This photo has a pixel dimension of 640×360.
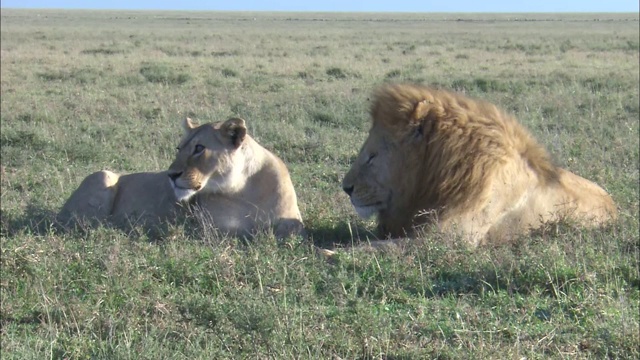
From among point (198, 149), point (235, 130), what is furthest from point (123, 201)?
point (235, 130)

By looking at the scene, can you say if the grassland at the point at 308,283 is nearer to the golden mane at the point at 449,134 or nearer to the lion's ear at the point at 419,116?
the golden mane at the point at 449,134

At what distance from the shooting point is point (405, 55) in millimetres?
27766

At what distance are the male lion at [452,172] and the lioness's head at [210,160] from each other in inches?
38.7

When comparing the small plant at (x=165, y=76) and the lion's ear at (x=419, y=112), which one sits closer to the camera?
the lion's ear at (x=419, y=112)

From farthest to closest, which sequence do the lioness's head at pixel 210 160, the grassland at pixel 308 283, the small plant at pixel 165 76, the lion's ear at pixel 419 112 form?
the small plant at pixel 165 76 < the lioness's head at pixel 210 160 < the lion's ear at pixel 419 112 < the grassland at pixel 308 283

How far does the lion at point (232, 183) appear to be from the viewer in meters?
5.82

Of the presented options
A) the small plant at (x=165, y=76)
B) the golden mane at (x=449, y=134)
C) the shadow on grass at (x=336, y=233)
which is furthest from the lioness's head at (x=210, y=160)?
the small plant at (x=165, y=76)

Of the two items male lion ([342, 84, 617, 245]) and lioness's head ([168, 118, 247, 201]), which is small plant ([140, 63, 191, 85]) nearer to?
lioness's head ([168, 118, 247, 201])

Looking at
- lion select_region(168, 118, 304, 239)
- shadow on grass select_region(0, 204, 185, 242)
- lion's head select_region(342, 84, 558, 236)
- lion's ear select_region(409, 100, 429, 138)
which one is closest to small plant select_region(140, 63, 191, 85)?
shadow on grass select_region(0, 204, 185, 242)

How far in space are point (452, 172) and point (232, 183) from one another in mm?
1691

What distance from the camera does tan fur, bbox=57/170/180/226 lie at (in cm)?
625

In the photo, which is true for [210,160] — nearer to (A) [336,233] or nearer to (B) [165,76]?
(A) [336,233]

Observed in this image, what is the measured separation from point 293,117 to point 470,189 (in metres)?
6.76

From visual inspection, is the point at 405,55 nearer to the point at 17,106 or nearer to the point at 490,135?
the point at 17,106
